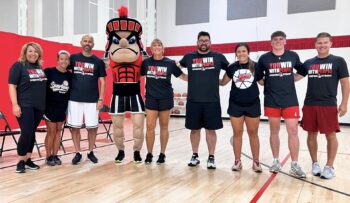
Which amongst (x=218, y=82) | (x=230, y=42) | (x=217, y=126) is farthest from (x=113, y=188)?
(x=230, y=42)

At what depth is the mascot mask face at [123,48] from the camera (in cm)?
430

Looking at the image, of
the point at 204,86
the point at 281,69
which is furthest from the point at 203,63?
the point at 281,69

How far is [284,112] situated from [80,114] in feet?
8.80

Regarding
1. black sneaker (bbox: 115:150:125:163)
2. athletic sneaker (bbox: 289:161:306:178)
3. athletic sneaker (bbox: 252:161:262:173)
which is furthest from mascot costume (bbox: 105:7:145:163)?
athletic sneaker (bbox: 289:161:306:178)

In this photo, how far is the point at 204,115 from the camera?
4.12m

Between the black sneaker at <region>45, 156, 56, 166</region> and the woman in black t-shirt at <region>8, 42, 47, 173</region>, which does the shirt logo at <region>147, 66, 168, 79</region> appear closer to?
the woman in black t-shirt at <region>8, 42, 47, 173</region>

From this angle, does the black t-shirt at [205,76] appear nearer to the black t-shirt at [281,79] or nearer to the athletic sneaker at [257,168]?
the black t-shirt at [281,79]

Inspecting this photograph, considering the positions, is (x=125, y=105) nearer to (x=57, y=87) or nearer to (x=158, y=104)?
(x=158, y=104)

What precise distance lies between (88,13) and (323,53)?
8329 mm

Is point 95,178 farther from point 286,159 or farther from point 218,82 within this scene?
point 286,159

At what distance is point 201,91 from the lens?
409cm

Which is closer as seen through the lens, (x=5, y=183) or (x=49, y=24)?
(x=5, y=183)

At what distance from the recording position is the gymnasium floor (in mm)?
3066

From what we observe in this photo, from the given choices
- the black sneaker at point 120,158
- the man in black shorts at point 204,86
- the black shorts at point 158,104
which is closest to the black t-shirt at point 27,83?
the black sneaker at point 120,158
